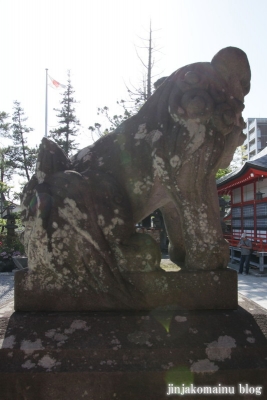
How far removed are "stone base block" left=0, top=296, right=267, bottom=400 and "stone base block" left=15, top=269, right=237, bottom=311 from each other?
117 mm

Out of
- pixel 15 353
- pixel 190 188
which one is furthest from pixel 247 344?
pixel 15 353

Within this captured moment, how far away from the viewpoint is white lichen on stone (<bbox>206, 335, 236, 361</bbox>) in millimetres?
1656

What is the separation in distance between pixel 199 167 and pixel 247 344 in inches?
40.0

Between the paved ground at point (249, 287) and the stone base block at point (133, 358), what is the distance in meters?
4.38

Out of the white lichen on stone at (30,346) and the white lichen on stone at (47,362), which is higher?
the white lichen on stone at (30,346)

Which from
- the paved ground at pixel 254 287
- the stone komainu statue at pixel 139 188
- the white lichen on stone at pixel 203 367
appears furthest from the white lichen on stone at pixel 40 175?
the paved ground at pixel 254 287

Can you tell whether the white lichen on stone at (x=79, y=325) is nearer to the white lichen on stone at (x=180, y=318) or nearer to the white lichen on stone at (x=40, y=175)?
the white lichen on stone at (x=180, y=318)

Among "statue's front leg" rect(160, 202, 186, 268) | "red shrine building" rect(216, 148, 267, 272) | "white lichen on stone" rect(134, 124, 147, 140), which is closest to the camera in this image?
"white lichen on stone" rect(134, 124, 147, 140)

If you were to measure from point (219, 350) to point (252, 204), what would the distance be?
10.9m

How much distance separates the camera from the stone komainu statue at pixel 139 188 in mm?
1977

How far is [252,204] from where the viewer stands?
38.9 feet

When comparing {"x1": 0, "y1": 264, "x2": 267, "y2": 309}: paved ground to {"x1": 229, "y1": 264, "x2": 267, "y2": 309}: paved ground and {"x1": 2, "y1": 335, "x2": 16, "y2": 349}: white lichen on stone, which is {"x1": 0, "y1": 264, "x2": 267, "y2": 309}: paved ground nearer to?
{"x1": 229, "y1": 264, "x2": 267, "y2": 309}: paved ground

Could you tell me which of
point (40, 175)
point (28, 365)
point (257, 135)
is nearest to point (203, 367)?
point (28, 365)

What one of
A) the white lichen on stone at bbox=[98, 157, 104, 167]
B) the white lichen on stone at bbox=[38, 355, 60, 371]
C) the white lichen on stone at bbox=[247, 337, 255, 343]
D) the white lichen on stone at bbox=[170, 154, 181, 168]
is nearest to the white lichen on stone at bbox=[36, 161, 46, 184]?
the white lichen on stone at bbox=[98, 157, 104, 167]
